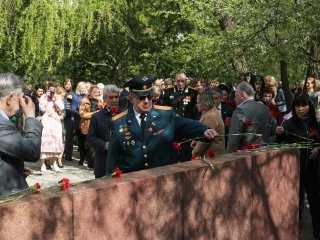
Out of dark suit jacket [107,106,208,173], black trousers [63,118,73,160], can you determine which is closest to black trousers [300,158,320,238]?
dark suit jacket [107,106,208,173]

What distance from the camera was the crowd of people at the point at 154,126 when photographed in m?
4.12

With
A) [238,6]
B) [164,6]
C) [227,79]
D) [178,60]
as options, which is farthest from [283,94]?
[164,6]

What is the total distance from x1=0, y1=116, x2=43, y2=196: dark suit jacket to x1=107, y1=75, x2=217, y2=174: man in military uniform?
1.21 meters

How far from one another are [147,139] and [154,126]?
0.12 metres

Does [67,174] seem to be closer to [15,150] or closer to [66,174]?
[66,174]

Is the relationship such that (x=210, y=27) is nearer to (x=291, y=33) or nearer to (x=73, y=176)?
(x=291, y=33)

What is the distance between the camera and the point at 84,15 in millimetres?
20438

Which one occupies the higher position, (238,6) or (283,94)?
(238,6)

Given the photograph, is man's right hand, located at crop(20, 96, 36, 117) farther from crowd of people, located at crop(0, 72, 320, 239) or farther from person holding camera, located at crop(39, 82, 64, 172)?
person holding camera, located at crop(39, 82, 64, 172)

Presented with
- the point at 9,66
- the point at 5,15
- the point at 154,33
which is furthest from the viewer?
the point at 154,33

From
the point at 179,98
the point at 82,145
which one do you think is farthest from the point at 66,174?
the point at 179,98

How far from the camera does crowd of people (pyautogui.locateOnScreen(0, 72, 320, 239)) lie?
4117 mm

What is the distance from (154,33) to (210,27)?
5315 mm

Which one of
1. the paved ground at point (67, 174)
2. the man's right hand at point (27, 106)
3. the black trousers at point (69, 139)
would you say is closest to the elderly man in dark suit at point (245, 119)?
the man's right hand at point (27, 106)
